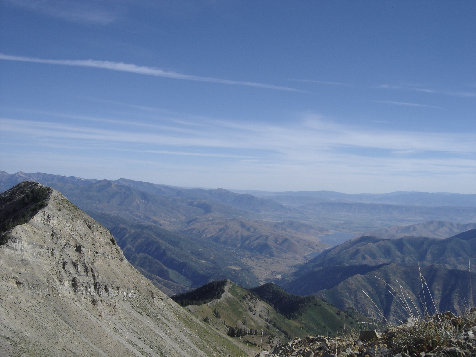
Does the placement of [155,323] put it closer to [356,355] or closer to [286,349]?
[286,349]

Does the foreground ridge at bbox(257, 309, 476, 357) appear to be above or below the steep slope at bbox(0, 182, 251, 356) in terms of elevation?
above

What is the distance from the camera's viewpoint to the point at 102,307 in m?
83.7

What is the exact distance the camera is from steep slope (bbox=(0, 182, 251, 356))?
2499 inches

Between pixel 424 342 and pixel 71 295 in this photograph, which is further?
pixel 71 295

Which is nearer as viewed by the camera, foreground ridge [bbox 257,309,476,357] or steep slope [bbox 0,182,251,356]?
foreground ridge [bbox 257,309,476,357]

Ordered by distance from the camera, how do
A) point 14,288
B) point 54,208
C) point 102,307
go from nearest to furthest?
point 14,288, point 102,307, point 54,208

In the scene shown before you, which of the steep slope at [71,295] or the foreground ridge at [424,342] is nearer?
the foreground ridge at [424,342]

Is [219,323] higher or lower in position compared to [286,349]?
lower

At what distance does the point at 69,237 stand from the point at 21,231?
14.5 m

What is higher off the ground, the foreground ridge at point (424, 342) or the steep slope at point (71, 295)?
the foreground ridge at point (424, 342)

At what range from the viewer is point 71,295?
7731 centimetres

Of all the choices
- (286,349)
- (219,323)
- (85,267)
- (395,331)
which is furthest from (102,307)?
(219,323)

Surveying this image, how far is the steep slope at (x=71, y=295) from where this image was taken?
63469 mm

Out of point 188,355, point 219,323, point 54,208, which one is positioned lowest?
point 219,323
